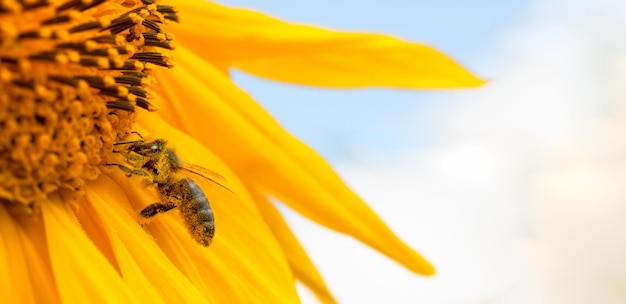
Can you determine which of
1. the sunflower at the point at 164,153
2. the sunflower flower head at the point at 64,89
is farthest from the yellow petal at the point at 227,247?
the sunflower flower head at the point at 64,89

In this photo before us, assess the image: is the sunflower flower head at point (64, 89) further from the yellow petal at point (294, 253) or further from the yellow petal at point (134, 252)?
the yellow petal at point (294, 253)

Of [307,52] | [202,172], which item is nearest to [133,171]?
[202,172]

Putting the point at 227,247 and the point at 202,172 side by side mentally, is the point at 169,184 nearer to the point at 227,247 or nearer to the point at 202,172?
the point at 202,172

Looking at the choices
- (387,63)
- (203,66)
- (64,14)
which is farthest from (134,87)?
(387,63)

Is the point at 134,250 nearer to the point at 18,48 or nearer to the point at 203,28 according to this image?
the point at 18,48

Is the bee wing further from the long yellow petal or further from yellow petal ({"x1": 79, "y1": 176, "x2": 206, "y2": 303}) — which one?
the long yellow petal

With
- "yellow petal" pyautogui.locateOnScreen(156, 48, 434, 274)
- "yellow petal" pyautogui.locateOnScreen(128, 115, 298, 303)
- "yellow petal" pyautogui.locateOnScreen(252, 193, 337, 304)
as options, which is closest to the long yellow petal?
"yellow petal" pyautogui.locateOnScreen(128, 115, 298, 303)
